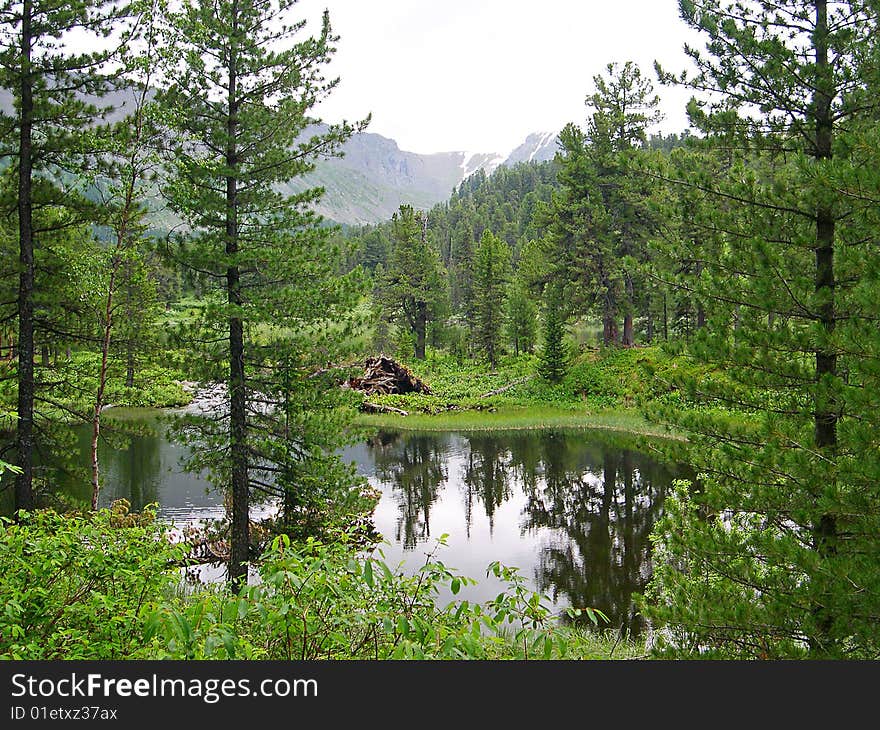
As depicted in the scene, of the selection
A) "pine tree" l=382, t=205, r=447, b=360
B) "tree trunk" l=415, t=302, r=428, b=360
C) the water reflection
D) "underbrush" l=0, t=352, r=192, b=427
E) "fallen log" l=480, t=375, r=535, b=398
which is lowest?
the water reflection

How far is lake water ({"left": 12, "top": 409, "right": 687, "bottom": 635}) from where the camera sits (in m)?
13.6

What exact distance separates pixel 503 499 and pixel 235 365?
1088 centimetres

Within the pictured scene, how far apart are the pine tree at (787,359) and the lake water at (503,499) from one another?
4.70 m

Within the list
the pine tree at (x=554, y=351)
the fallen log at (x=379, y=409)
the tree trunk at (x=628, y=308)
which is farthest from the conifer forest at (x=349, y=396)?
the tree trunk at (x=628, y=308)

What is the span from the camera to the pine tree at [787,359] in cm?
623

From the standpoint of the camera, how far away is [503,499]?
65.3ft

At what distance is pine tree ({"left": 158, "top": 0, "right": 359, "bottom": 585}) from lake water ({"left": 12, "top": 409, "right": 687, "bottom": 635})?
2.17 m

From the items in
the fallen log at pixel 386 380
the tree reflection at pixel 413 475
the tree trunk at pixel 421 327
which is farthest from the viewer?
the tree trunk at pixel 421 327

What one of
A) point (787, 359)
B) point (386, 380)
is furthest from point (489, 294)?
point (787, 359)

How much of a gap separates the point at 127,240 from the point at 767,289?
12.8 m

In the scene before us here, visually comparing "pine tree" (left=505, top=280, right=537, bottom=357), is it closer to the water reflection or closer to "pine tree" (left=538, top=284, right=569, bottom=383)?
"pine tree" (left=538, top=284, right=569, bottom=383)

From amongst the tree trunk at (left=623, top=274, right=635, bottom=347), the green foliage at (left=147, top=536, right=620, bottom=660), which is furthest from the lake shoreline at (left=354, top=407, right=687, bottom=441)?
the green foliage at (left=147, top=536, right=620, bottom=660)

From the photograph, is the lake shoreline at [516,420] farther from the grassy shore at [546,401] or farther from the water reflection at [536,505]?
the water reflection at [536,505]

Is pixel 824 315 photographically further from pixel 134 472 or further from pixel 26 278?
pixel 134 472
